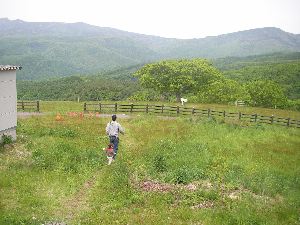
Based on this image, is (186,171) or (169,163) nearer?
(186,171)

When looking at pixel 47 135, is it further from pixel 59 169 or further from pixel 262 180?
pixel 262 180

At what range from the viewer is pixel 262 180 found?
17.5 m

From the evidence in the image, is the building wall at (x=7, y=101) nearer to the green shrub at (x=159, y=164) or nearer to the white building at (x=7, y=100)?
the white building at (x=7, y=100)

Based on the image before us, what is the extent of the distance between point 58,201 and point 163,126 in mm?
17953

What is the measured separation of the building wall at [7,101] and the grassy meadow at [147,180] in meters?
1.32

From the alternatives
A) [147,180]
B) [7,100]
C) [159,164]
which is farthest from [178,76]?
[147,180]

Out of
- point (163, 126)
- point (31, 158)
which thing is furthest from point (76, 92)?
point (31, 158)

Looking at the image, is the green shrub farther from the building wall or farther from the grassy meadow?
the building wall

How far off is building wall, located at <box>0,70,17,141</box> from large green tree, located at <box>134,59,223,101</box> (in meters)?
47.6

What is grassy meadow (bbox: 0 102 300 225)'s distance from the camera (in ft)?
43.3

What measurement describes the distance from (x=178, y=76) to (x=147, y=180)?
5309cm

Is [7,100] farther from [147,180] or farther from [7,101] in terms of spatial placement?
[147,180]

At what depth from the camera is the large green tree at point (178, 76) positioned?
226 ft

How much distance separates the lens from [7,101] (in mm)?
21328
